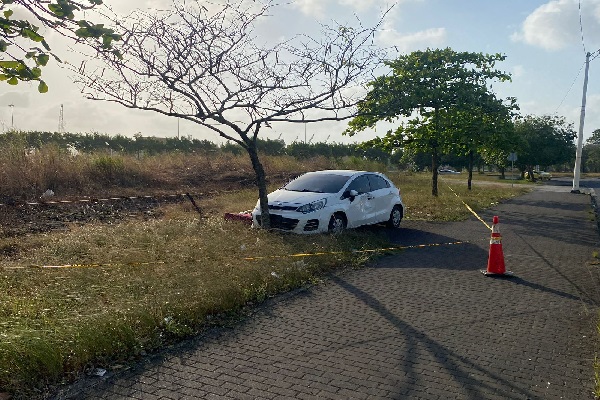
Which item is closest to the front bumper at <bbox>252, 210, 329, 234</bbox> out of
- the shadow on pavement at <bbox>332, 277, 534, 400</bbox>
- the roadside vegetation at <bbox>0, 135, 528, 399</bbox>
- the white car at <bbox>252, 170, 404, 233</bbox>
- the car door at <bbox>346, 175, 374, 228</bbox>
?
the white car at <bbox>252, 170, 404, 233</bbox>

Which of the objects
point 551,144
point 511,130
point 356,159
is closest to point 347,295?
point 511,130

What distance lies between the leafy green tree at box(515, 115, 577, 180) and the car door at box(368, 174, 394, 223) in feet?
150

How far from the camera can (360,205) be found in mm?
12219

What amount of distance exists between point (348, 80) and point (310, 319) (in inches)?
220

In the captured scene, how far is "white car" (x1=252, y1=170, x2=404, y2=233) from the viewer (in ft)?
36.4

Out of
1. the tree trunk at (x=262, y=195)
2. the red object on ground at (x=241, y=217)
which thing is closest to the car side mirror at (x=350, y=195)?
the tree trunk at (x=262, y=195)

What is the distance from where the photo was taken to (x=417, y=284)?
7.80m

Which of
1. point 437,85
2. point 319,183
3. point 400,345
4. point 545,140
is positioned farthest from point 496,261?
point 545,140

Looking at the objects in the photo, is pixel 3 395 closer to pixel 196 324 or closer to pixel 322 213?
pixel 196 324

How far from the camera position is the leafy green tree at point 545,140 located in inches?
2179

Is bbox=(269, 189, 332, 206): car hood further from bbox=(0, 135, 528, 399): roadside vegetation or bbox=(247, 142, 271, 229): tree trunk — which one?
bbox=(0, 135, 528, 399): roadside vegetation

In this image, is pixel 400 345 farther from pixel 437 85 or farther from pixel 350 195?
pixel 437 85

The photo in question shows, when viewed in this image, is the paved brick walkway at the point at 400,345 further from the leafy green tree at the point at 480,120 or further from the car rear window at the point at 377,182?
the leafy green tree at the point at 480,120

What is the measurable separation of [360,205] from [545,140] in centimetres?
4929
